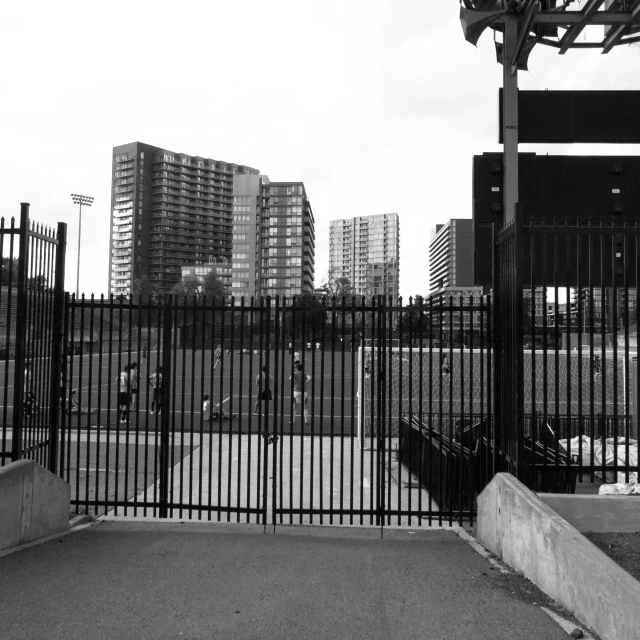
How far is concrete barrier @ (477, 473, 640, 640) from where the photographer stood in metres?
3.47

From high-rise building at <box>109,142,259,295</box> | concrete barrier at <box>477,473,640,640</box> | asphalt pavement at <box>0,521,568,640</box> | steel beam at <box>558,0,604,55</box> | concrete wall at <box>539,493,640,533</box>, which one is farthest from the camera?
high-rise building at <box>109,142,259,295</box>

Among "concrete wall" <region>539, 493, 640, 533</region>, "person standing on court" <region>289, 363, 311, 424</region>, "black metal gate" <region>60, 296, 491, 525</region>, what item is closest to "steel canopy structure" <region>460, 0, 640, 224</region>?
"black metal gate" <region>60, 296, 491, 525</region>

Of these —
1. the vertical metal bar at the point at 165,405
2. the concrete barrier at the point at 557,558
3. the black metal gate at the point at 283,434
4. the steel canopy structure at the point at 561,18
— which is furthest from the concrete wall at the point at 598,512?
the steel canopy structure at the point at 561,18

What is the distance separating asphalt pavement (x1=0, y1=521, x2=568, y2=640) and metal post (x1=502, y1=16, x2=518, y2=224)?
5515mm

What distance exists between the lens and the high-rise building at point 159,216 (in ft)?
472

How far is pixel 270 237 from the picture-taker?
126125mm

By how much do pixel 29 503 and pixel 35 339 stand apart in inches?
68.2

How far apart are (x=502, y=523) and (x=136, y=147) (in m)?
153

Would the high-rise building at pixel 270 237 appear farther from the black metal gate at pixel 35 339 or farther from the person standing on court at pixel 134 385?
the black metal gate at pixel 35 339

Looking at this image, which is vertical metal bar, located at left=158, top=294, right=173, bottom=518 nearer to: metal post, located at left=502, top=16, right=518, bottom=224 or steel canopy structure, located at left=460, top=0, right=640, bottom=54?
metal post, located at left=502, top=16, right=518, bottom=224

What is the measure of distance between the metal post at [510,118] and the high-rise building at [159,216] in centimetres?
13566

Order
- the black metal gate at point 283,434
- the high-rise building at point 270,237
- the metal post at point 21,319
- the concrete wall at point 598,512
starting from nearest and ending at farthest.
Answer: the concrete wall at point 598,512 → the metal post at point 21,319 → the black metal gate at point 283,434 → the high-rise building at point 270,237

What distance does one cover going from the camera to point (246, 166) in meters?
170

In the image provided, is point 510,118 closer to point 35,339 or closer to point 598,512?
point 598,512
